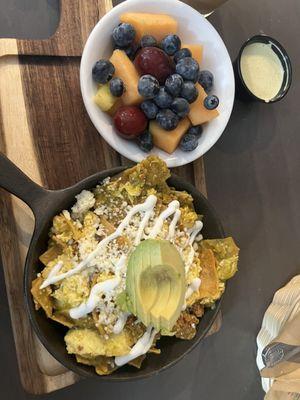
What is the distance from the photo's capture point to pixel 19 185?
1.07 meters

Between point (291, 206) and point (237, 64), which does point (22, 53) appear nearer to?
point (237, 64)

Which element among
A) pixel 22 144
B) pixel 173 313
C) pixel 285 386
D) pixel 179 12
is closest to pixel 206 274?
pixel 173 313

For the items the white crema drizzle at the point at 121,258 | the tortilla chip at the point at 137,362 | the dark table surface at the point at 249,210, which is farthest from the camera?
the dark table surface at the point at 249,210

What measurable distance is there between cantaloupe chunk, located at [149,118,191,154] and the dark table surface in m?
0.27

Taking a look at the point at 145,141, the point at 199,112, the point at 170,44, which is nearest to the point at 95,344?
the point at 145,141

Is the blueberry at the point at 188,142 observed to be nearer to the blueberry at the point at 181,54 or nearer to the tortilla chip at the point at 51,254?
the blueberry at the point at 181,54

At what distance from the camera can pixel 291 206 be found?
161 centimetres

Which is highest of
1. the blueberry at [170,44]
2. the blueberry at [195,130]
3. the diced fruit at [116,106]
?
the blueberry at [170,44]

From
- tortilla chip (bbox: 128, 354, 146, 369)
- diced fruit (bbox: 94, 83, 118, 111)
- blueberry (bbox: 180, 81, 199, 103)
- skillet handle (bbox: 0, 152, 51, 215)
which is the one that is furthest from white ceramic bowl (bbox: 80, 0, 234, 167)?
tortilla chip (bbox: 128, 354, 146, 369)

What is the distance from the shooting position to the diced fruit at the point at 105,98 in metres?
1.20

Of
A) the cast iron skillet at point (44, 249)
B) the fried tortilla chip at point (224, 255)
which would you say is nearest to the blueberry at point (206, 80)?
the cast iron skillet at point (44, 249)

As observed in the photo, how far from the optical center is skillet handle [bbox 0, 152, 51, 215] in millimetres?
1047

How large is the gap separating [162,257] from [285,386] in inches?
21.5

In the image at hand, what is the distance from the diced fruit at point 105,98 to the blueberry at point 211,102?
0.20 m
